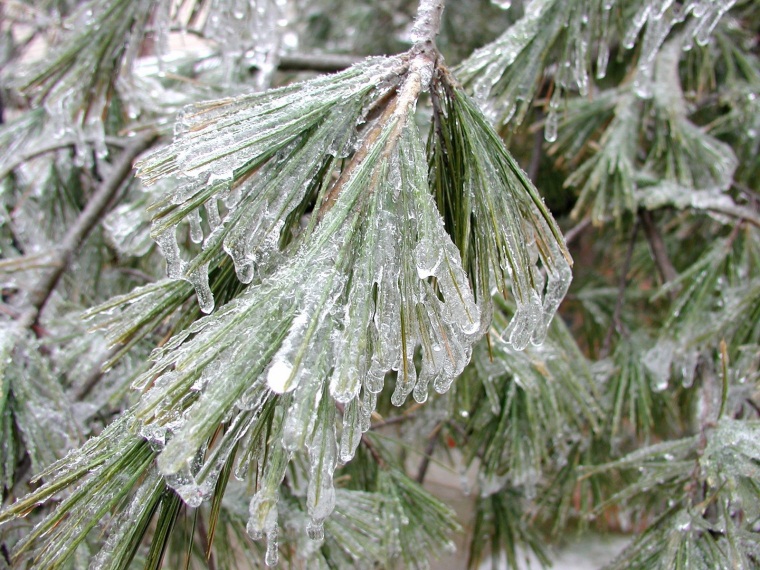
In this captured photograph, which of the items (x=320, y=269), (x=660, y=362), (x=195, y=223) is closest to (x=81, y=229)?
(x=195, y=223)

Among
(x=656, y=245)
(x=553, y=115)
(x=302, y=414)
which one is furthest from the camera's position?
(x=656, y=245)

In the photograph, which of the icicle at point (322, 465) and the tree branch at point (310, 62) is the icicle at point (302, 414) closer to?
the icicle at point (322, 465)

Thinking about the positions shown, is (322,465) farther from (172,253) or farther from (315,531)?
(172,253)

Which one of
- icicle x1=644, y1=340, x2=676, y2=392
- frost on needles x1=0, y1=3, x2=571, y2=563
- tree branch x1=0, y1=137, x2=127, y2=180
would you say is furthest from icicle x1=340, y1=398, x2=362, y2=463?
tree branch x1=0, y1=137, x2=127, y2=180

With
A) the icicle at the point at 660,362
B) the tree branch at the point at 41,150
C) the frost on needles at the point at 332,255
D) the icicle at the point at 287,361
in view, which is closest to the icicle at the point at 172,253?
the frost on needles at the point at 332,255

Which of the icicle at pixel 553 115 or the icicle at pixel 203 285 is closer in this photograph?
the icicle at pixel 203 285

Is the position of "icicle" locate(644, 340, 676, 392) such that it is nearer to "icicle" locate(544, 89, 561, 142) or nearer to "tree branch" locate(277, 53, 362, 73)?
"icicle" locate(544, 89, 561, 142)

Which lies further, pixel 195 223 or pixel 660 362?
pixel 660 362

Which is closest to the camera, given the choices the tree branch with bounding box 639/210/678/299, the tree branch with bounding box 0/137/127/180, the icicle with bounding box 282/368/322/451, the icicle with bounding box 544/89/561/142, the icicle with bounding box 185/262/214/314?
the icicle with bounding box 282/368/322/451

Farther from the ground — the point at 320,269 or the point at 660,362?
the point at 320,269
